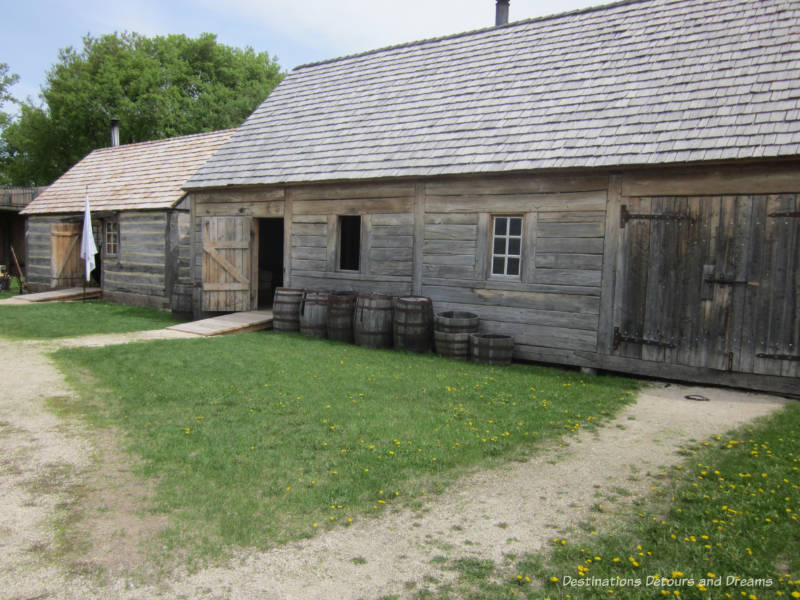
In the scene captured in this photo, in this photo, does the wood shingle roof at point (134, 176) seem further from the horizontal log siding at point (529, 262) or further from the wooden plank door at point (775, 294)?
the wooden plank door at point (775, 294)

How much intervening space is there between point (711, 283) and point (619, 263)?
46.4 inches

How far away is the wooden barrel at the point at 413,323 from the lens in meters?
9.39

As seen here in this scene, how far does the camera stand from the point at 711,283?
7543mm

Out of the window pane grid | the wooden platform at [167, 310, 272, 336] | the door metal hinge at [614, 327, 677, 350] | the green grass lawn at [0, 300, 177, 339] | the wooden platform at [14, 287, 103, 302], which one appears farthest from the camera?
the window pane grid

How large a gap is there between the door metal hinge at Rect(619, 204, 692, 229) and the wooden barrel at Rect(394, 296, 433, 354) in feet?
10.4

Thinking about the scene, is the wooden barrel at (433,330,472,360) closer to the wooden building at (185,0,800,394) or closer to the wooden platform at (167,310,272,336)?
the wooden building at (185,0,800,394)

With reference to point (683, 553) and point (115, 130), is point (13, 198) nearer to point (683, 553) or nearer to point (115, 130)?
point (115, 130)

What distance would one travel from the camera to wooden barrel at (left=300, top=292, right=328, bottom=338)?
10500 mm

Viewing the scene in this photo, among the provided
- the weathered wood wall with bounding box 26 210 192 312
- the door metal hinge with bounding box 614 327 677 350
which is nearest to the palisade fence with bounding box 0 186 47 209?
the weathered wood wall with bounding box 26 210 192 312

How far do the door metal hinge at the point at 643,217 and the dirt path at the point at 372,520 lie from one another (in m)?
2.73

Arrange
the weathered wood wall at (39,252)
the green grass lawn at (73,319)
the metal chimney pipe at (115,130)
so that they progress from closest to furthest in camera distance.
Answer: the green grass lawn at (73,319) → the weathered wood wall at (39,252) → the metal chimney pipe at (115,130)

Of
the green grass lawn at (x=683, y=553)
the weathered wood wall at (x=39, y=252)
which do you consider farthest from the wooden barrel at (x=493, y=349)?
the weathered wood wall at (x=39, y=252)

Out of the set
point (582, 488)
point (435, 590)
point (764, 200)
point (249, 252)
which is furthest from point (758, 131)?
point (249, 252)

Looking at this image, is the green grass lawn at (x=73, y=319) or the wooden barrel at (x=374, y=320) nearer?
the wooden barrel at (x=374, y=320)
